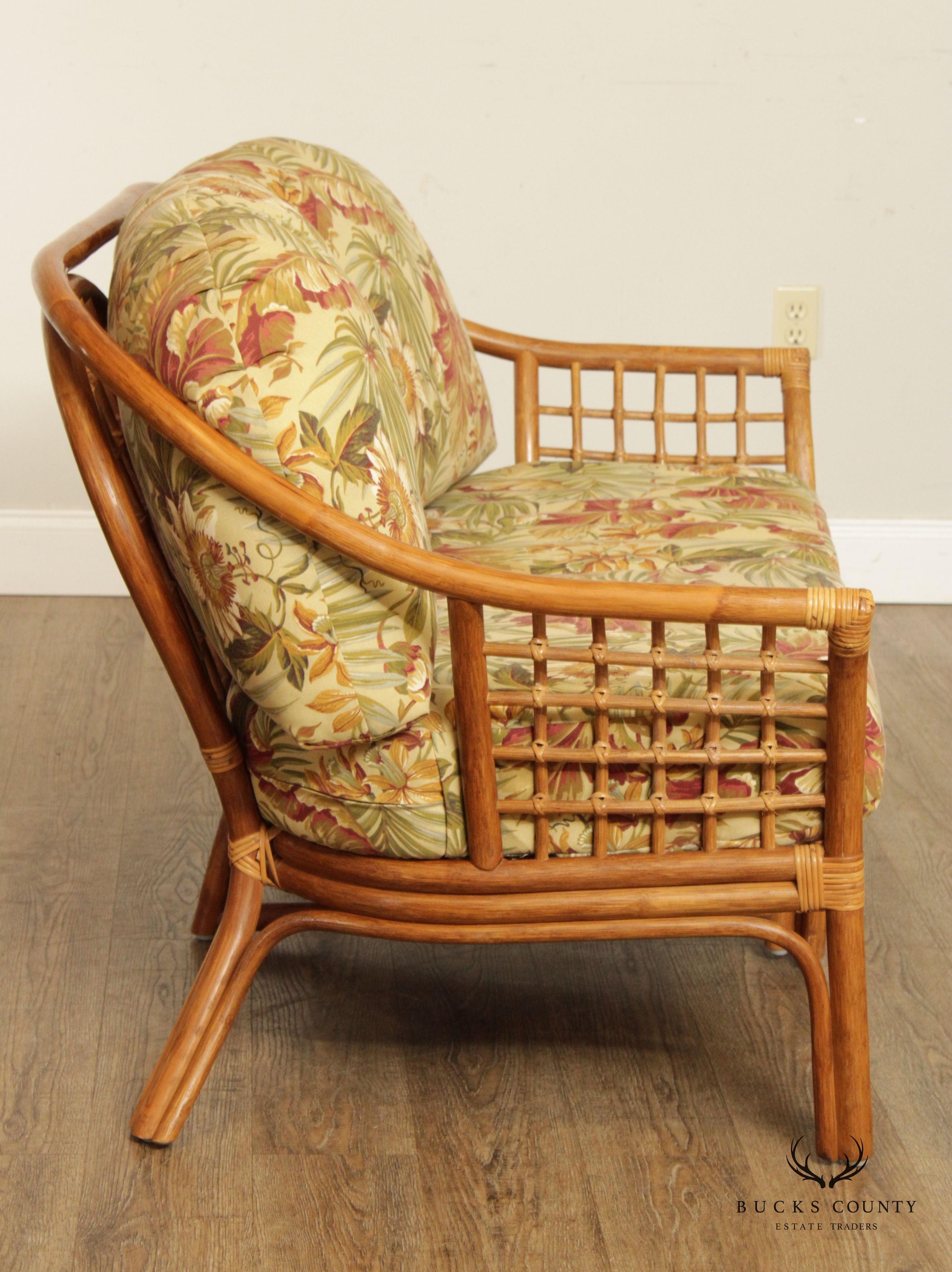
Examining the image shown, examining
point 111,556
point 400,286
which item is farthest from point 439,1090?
point 111,556

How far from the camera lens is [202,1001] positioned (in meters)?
A: 1.17

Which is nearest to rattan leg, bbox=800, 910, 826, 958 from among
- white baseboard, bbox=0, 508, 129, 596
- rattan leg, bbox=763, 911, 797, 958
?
rattan leg, bbox=763, 911, 797, 958

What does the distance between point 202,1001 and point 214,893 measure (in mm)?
263

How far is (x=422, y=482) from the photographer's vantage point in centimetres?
152

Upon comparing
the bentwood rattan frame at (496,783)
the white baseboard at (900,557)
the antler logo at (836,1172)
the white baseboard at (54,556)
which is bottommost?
the white baseboard at (900,557)

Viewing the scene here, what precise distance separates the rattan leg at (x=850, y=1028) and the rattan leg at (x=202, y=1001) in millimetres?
500

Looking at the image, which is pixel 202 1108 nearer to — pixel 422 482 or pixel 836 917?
pixel 836 917

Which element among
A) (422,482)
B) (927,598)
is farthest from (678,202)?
(422,482)

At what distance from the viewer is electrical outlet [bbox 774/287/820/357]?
7.39ft

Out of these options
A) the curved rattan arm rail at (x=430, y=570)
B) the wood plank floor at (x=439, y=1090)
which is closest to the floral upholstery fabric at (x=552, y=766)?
the curved rattan arm rail at (x=430, y=570)

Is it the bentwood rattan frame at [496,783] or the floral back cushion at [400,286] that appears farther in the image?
the floral back cushion at [400,286]

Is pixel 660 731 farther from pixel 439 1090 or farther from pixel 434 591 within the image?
pixel 439 1090

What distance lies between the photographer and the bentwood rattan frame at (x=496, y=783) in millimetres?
979

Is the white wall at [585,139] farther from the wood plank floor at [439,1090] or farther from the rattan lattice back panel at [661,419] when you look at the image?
the wood plank floor at [439,1090]
